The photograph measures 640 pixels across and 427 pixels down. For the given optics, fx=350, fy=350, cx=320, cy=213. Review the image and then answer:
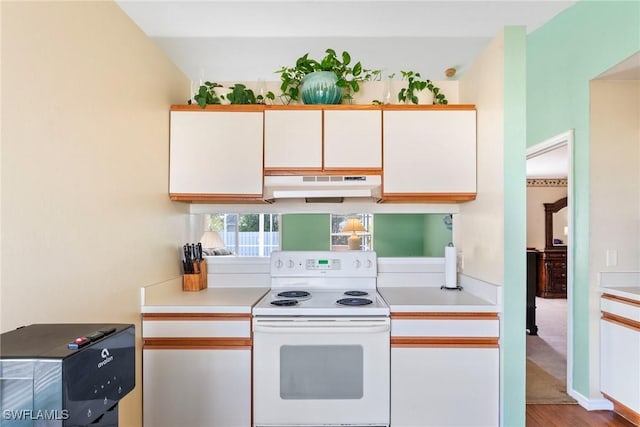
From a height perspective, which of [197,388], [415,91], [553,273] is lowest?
[553,273]

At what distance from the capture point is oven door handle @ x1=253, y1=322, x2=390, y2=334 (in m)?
1.82

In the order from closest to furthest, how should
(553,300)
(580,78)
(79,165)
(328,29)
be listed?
(79,165) → (580,78) → (328,29) → (553,300)

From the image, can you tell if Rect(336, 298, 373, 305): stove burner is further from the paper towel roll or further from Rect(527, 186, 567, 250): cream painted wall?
Rect(527, 186, 567, 250): cream painted wall

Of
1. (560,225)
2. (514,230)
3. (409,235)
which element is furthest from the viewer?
(560,225)

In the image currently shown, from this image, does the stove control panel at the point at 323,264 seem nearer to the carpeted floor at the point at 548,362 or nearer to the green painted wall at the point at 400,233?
the green painted wall at the point at 400,233

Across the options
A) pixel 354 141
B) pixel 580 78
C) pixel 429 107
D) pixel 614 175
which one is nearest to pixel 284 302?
pixel 354 141

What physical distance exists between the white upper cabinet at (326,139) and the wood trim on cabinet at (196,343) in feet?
3.36

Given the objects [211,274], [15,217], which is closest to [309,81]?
[211,274]

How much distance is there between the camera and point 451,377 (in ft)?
6.05

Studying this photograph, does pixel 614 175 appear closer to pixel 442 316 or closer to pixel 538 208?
pixel 442 316

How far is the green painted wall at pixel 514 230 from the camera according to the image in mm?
1819

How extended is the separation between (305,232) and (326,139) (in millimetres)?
1122

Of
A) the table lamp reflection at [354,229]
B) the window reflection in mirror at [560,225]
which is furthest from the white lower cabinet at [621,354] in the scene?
the window reflection in mirror at [560,225]

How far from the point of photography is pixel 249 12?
269 cm
